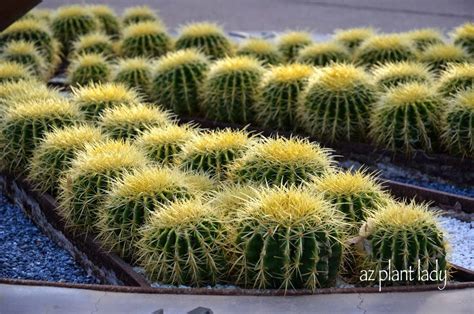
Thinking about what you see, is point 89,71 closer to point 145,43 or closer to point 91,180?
point 145,43

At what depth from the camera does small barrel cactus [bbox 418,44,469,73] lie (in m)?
7.83

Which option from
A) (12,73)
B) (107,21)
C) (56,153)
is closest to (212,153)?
(56,153)

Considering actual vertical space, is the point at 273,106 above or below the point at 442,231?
above

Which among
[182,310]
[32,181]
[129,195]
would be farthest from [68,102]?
[182,310]

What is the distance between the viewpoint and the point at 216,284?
4.52 metres

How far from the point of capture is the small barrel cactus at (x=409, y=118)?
6.54m

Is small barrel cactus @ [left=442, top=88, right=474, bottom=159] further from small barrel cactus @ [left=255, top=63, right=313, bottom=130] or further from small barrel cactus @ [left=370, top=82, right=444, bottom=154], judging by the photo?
small barrel cactus @ [left=255, top=63, right=313, bottom=130]

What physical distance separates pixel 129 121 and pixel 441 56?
10.3ft

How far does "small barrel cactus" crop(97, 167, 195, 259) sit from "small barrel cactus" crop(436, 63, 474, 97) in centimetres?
270

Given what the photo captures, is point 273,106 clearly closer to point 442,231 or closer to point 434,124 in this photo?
point 434,124

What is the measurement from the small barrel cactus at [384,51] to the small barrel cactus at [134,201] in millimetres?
3700

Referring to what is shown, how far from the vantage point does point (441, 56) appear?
Answer: 7.92 metres

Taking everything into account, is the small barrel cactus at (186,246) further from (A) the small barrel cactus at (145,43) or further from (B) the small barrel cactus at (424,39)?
(A) the small barrel cactus at (145,43)

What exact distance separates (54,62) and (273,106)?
3.18m
